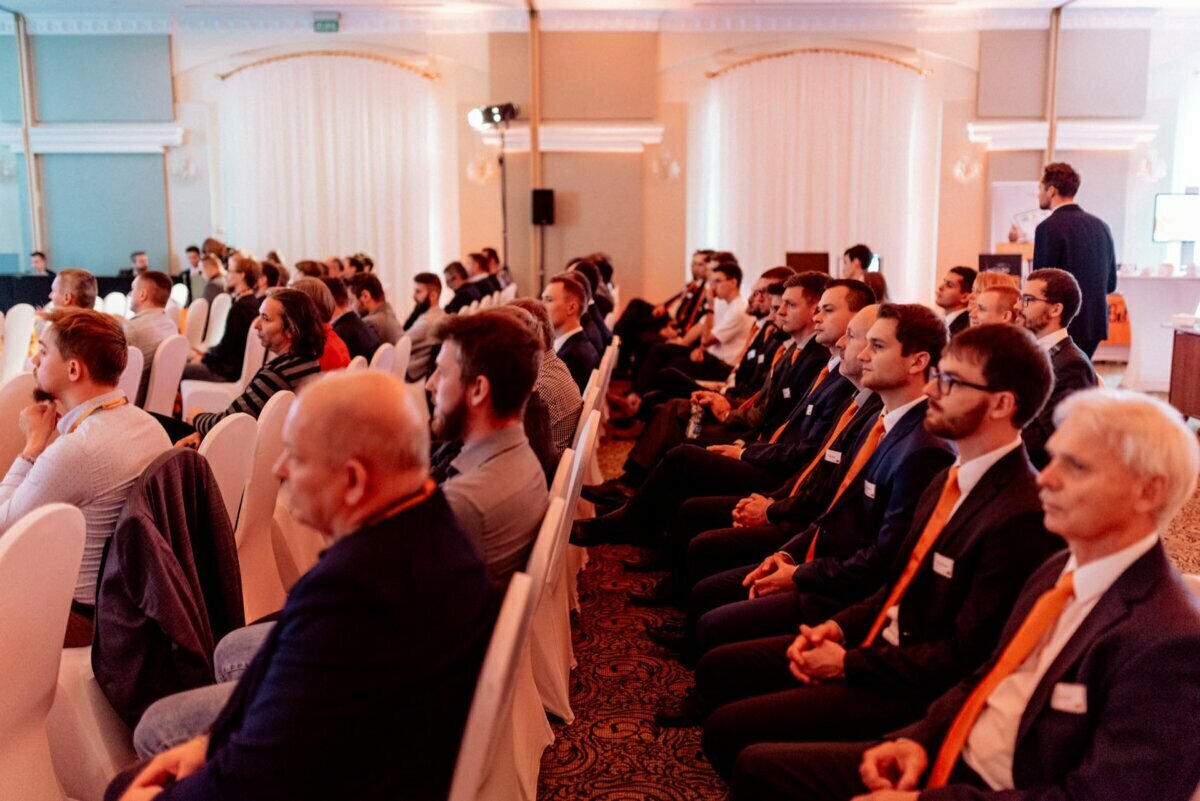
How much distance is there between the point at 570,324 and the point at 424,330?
10.2 ft

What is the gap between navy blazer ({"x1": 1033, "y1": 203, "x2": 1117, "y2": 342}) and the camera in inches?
234

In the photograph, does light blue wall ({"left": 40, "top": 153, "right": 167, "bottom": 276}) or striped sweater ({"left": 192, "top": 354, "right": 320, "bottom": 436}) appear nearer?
striped sweater ({"left": 192, "top": 354, "right": 320, "bottom": 436})

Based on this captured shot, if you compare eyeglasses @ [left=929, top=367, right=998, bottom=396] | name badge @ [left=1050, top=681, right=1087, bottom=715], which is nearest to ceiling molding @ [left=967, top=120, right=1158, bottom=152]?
eyeglasses @ [left=929, top=367, right=998, bottom=396]

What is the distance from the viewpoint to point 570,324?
4996 mm

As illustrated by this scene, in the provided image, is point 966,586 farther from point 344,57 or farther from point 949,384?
point 344,57

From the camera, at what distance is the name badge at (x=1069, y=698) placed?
164 centimetres

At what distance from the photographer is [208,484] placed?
267cm

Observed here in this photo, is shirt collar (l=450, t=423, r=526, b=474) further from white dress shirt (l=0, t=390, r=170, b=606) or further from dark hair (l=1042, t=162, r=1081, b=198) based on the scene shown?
dark hair (l=1042, t=162, r=1081, b=198)

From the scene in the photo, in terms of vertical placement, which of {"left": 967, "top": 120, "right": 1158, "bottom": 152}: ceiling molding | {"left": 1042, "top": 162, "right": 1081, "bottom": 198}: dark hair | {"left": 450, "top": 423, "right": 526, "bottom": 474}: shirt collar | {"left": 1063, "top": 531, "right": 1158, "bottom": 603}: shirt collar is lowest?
{"left": 1063, "top": 531, "right": 1158, "bottom": 603}: shirt collar

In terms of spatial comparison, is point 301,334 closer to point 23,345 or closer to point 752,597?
point 752,597

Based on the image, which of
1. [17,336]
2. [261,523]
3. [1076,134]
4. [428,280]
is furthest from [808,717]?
[1076,134]

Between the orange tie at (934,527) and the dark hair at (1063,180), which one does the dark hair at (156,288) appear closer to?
the orange tie at (934,527)

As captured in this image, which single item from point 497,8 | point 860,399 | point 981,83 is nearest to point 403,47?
point 497,8

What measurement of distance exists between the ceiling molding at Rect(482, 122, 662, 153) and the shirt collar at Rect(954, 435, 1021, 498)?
33.5 feet
